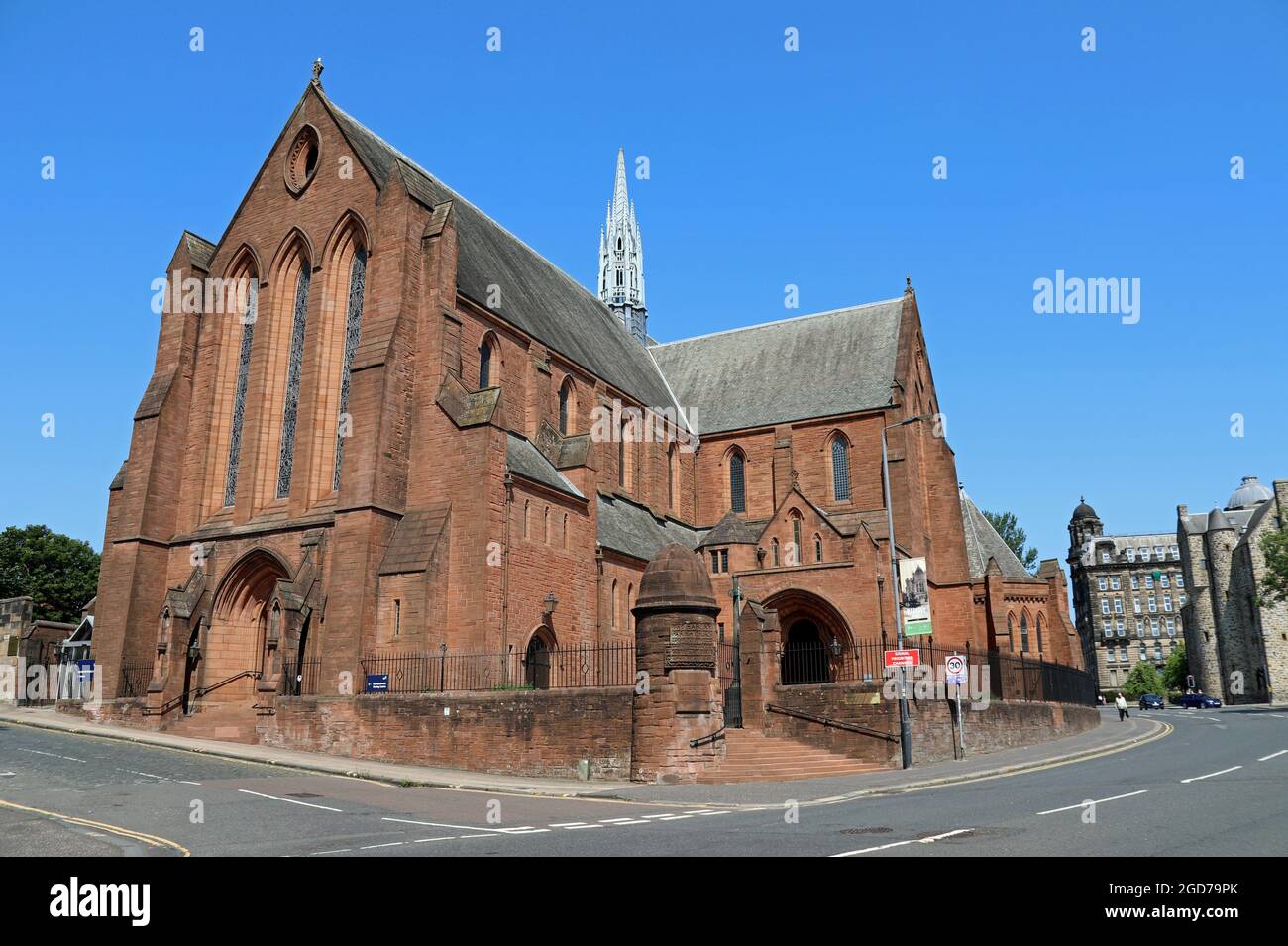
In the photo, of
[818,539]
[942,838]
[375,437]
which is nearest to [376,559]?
[375,437]

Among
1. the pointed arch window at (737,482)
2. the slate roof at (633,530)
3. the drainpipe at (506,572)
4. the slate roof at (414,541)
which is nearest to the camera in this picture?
the slate roof at (414,541)

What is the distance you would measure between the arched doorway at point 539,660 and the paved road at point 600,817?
903 centimetres

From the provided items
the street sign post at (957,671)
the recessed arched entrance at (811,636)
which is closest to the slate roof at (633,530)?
the recessed arched entrance at (811,636)

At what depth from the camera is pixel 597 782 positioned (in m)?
21.9

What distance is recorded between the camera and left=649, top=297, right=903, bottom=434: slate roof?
45500mm

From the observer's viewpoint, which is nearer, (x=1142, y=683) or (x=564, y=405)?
(x=564, y=405)

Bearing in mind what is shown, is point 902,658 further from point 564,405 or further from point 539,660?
point 564,405

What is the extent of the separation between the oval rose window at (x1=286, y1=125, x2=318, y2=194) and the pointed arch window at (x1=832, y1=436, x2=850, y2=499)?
24050mm

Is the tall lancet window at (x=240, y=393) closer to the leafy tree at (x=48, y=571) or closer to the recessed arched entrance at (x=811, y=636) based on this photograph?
the recessed arched entrance at (x=811, y=636)

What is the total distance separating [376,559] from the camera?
1115 inches

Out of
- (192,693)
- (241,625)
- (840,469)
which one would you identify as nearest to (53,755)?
(192,693)

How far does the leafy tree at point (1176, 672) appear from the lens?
97.7 meters

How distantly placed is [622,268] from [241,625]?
41852 mm
